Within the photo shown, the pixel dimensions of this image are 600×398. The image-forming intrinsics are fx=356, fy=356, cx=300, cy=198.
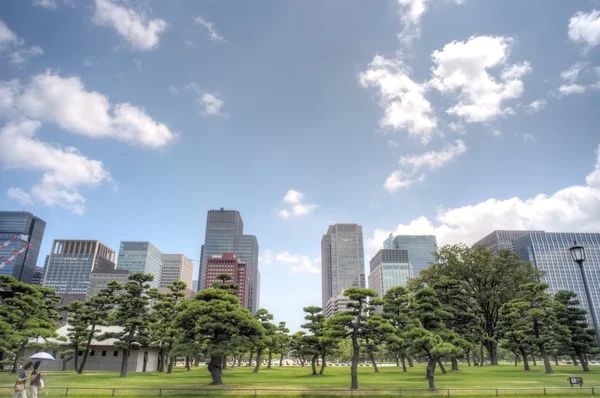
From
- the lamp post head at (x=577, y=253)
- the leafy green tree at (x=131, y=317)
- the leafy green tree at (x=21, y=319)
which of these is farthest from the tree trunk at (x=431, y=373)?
the leafy green tree at (x=21, y=319)

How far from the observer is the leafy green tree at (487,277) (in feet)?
180

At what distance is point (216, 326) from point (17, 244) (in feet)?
674

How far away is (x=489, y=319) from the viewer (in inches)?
2223

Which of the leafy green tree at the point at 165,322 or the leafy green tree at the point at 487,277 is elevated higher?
the leafy green tree at the point at 487,277

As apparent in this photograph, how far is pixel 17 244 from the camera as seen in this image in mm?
182125

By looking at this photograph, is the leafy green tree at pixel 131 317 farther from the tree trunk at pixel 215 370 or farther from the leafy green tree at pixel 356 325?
the leafy green tree at pixel 356 325

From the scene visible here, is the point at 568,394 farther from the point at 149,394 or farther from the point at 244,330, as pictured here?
the point at 149,394

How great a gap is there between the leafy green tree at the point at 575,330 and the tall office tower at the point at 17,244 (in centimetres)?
21390

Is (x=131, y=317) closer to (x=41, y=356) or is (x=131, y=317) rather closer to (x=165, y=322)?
(x=165, y=322)

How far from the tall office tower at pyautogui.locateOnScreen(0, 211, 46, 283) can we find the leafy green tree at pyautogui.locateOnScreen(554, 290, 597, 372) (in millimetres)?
213905

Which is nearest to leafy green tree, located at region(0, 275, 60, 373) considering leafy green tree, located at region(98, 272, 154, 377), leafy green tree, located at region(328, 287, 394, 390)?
leafy green tree, located at region(98, 272, 154, 377)

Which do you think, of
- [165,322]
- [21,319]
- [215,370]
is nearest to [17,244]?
[21,319]

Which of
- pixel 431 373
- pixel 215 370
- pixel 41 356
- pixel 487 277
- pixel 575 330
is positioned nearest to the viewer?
pixel 41 356

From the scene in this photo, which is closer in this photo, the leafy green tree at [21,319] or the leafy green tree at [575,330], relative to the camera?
the leafy green tree at [21,319]
